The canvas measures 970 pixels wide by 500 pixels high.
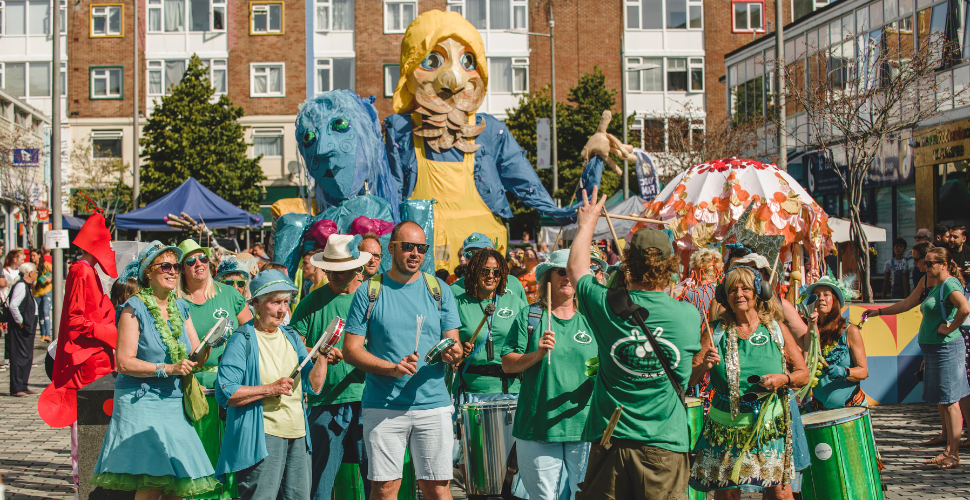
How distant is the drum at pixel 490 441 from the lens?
5133 mm

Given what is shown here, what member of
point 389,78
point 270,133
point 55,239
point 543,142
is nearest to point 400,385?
point 55,239

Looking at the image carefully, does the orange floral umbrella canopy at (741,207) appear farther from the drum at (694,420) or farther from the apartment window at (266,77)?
the apartment window at (266,77)

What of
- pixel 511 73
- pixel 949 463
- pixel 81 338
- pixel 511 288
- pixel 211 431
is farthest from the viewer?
pixel 511 73

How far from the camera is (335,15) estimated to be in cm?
3481

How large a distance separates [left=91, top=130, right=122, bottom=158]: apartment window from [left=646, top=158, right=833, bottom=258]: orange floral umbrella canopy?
30.4 meters

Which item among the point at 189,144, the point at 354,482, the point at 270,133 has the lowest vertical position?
the point at 354,482

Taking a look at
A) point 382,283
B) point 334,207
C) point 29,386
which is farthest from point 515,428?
point 29,386

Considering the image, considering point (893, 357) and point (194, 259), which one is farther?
point (893, 357)

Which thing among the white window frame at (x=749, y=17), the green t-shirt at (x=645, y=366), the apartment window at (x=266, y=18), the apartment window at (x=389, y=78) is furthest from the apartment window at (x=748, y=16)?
the green t-shirt at (x=645, y=366)

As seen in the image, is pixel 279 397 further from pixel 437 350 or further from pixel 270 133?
pixel 270 133

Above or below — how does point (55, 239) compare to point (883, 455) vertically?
above

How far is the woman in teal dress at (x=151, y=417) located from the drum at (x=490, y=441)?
140cm

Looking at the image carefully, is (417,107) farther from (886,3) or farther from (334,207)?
(886,3)

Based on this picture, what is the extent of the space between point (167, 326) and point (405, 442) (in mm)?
1342
